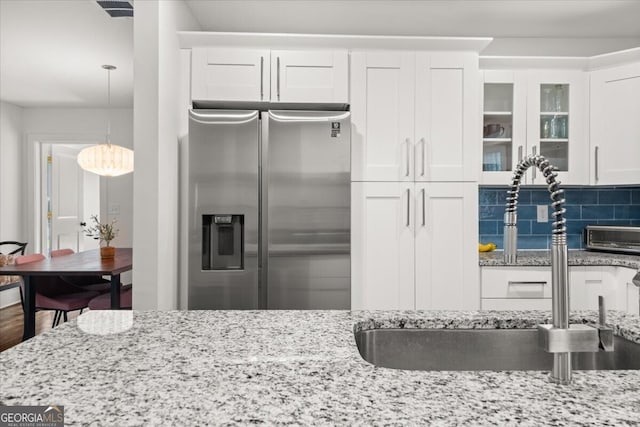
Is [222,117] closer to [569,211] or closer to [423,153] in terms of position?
[423,153]

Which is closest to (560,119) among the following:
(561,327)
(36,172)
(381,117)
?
A: (381,117)

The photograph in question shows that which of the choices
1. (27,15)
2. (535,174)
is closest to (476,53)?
(535,174)

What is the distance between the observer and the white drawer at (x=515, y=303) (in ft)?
8.59

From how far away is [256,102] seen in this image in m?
2.57

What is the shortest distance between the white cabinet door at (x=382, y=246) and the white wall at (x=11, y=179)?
4.90m

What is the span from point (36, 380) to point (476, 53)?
9.18 ft

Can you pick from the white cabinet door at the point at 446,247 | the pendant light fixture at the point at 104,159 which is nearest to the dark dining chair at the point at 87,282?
the pendant light fixture at the point at 104,159

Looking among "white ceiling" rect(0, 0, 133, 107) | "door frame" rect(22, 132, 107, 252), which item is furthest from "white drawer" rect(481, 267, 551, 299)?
"door frame" rect(22, 132, 107, 252)

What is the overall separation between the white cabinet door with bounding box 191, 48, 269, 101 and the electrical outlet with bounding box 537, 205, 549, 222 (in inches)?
87.7

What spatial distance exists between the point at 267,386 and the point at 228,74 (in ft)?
7.55

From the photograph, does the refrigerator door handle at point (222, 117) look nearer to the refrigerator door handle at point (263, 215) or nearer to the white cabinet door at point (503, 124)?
the refrigerator door handle at point (263, 215)

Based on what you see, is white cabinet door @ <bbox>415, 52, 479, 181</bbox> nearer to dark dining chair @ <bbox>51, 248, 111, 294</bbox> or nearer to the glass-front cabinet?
the glass-front cabinet

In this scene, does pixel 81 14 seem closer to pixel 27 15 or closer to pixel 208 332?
pixel 27 15

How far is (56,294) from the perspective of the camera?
3.58 meters
